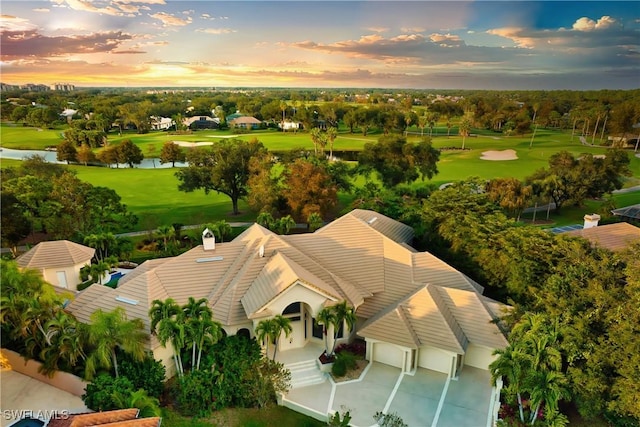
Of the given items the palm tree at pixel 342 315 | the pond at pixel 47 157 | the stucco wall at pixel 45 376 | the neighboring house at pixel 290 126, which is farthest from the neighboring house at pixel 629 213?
the neighboring house at pixel 290 126

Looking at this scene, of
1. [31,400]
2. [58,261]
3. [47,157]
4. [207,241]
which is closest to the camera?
[31,400]

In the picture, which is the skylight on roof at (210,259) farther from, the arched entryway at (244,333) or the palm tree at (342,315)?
the palm tree at (342,315)

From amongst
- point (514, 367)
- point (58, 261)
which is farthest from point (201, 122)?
point (514, 367)

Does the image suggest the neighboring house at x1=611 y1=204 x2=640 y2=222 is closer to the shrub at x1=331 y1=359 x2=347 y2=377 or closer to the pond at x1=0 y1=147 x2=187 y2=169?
the shrub at x1=331 y1=359 x2=347 y2=377

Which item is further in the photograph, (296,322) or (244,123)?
(244,123)

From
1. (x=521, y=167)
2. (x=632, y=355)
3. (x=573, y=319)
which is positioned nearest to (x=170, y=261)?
(x=573, y=319)

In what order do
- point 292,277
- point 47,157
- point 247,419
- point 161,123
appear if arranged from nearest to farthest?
point 247,419 → point 292,277 → point 47,157 → point 161,123

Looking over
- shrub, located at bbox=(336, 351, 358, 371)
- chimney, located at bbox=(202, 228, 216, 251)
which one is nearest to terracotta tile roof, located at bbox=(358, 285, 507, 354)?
shrub, located at bbox=(336, 351, 358, 371)

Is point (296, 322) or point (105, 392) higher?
point (296, 322)

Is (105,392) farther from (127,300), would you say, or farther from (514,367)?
(514,367)
